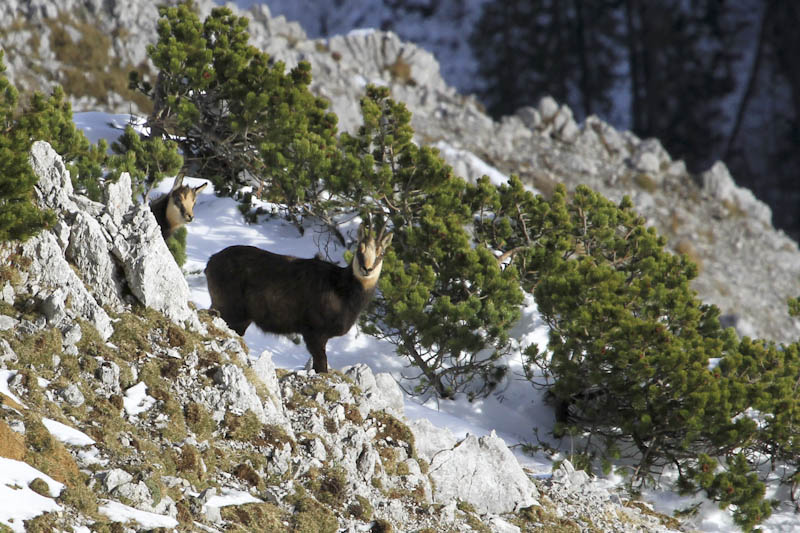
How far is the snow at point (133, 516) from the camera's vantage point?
5293 mm

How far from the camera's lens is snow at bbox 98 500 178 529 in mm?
5293

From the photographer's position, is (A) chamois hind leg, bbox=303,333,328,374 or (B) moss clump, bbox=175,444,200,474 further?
(A) chamois hind leg, bbox=303,333,328,374

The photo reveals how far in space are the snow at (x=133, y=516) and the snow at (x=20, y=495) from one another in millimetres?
331

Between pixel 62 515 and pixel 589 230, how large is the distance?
11650mm

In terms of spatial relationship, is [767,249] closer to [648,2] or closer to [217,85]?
[648,2]

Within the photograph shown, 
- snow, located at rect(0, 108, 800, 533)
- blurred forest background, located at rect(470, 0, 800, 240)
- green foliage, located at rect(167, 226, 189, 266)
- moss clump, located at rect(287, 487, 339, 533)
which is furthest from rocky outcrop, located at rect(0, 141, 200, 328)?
blurred forest background, located at rect(470, 0, 800, 240)

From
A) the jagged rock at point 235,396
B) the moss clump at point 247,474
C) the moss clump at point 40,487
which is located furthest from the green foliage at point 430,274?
the moss clump at point 40,487

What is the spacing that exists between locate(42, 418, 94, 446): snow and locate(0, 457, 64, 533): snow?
57cm

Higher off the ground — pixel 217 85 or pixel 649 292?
pixel 217 85

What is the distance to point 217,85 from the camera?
1784 centimetres

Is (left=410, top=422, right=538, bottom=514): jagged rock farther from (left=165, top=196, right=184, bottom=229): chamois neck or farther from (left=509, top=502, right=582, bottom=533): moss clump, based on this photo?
(left=165, top=196, right=184, bottom=229): chamois neck

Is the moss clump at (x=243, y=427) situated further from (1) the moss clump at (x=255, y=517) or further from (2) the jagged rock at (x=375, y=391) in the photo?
(2) the jagged rock at (x=375, y=391)

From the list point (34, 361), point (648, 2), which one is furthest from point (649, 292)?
point (648, 2)

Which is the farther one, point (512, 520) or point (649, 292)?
point (649, 292)
